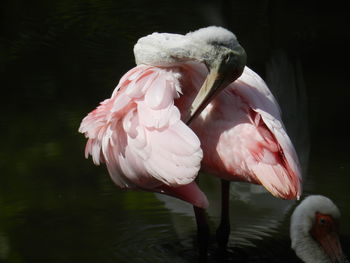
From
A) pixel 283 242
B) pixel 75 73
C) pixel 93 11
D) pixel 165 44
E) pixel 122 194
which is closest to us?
pixel 165 44

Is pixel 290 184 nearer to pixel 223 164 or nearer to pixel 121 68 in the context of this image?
pixel 223 164

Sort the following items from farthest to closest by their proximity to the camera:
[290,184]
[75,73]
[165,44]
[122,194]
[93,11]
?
[93,11] < [75,73] < [122,194] < [165,44] < [290,184]

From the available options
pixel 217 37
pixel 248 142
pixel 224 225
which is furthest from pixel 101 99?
pixel 248 142

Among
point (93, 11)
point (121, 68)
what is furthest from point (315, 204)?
point (93, 11)

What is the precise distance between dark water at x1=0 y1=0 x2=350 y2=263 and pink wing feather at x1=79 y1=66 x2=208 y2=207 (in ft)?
1.84

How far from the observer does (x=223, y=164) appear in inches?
178

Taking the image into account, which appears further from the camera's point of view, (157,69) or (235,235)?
(235,235)

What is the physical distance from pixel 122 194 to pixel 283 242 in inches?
45.2

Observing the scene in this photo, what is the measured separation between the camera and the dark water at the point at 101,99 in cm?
519

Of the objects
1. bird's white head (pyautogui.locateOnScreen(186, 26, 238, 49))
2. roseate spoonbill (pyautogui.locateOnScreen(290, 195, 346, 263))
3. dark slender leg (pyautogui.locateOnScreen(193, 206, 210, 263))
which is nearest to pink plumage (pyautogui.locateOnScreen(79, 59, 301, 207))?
bird's white head (pyautogui.locateOnScreen(186, 26, 238, 49))

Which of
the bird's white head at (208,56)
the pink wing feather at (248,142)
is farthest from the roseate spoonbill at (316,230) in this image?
the bird's white head at (208,56)

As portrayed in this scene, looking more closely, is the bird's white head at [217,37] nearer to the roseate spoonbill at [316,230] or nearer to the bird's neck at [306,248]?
the roseate spoonbill at [316,230]

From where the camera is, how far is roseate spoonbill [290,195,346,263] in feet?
16.2

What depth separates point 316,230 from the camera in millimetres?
4988
